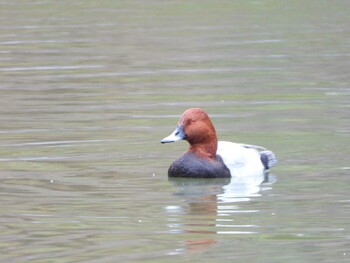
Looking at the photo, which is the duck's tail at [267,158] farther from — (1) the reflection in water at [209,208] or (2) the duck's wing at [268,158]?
(1) the reflection in water at [209,208]

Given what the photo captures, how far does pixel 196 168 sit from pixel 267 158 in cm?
68

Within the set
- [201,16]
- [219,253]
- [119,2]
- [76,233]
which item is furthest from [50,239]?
[119,2]

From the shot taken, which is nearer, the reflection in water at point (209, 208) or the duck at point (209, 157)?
the reflection in water at point (209, 208)

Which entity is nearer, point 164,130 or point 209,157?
point 209,157

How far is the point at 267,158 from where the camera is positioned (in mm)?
12094

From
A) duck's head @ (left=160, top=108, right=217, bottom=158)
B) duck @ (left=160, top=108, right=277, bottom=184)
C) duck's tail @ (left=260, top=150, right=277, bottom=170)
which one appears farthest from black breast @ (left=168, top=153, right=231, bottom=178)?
duck's tail @ (left=260, top=150, right=277, bottom=170)

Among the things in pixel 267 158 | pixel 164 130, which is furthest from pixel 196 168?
pixel 164 130

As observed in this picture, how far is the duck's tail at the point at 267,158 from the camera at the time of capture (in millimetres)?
12102

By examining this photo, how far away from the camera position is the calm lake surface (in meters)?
9.23

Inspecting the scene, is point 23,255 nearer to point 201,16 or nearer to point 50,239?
point 50,239

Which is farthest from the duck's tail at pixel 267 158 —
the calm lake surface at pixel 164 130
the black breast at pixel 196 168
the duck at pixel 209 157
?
the black breast at pixel 196 168

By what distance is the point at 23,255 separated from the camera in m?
8.70

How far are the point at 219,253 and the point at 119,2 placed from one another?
66.9 ft

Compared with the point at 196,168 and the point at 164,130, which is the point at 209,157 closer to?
the point at 196,168
